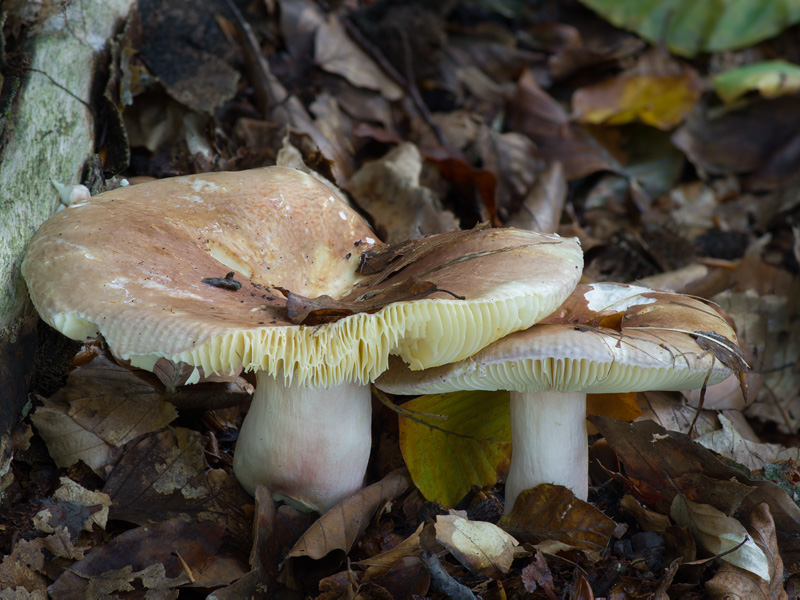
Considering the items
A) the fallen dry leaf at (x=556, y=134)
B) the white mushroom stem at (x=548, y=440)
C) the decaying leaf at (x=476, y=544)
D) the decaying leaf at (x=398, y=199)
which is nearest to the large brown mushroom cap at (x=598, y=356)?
the white mushroom stem at (x=548, y=440)

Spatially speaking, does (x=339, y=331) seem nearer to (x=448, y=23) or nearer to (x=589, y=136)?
(x=589, y=136)

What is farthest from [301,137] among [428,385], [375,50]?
[428,385]

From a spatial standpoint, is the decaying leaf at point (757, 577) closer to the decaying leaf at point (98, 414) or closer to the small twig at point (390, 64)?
the decaying leaf at point (98, 414)

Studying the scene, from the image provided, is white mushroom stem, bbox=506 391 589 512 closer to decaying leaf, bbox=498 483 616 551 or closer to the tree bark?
decaying leaf, bbox=498 483 616 551

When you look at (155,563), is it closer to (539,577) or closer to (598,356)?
(539,577)

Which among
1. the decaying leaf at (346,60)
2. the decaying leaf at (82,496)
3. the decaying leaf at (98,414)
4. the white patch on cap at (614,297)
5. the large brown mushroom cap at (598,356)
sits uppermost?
the decaying leaf at (346,60)

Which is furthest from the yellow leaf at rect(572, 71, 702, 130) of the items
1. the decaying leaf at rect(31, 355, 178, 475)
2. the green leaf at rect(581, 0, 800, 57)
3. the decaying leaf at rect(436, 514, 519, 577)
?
the decaying leaf at rect(31, 355, 178, 475)
